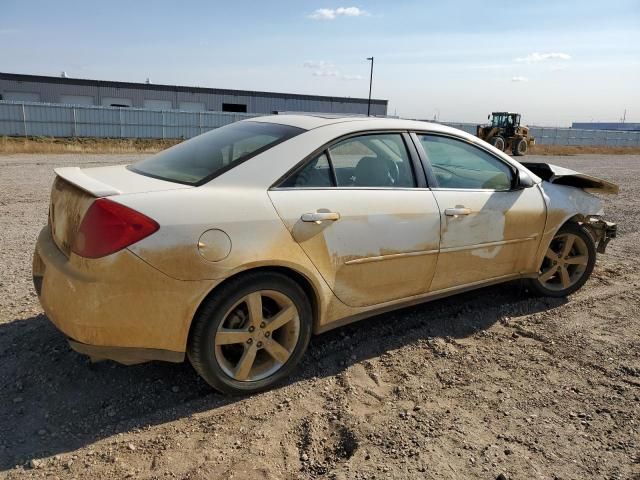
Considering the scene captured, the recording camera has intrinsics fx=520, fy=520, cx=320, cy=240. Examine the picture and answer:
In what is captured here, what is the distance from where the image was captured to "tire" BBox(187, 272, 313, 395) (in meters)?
2.73

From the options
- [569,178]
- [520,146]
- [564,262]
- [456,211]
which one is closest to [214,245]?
[456,211]

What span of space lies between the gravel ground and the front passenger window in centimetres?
108

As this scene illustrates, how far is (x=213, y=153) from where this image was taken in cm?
326

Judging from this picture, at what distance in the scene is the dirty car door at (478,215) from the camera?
3.64 meters

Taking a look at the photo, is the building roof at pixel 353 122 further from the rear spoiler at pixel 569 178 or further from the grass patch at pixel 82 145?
the grass patch at pixel 82 145

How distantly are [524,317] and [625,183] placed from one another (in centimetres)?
1424

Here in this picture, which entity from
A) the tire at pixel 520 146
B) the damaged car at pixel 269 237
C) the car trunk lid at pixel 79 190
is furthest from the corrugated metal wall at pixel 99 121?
the car trunk lid at pixel 79 190

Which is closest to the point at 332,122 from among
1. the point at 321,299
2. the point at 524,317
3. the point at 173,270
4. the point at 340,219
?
the point at 340,219

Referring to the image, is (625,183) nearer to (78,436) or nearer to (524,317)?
(524,317)

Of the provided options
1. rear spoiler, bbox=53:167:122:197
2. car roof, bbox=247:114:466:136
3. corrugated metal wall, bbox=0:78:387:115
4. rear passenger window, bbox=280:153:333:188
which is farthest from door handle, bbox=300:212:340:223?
corrugated metal wall, bbox=0:78:387:115

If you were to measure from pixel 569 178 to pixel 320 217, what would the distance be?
9.29ft

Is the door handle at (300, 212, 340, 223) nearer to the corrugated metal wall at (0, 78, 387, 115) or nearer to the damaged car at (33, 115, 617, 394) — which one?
the damaged car at (33, 115, 617, 394)

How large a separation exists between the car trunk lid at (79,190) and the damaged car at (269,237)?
13 mm

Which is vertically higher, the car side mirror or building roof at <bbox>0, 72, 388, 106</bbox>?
building roof at <bbox>0, 72, 388, 106</bbox>
